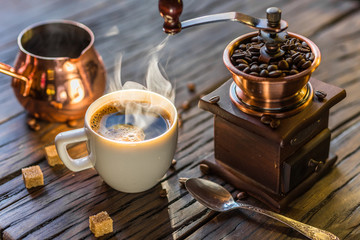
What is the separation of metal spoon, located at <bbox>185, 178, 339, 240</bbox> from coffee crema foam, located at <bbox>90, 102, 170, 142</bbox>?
15cm

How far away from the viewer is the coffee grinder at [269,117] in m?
1.08

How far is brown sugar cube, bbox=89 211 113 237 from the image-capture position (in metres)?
1.10

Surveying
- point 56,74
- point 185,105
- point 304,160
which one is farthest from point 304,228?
point 56,74

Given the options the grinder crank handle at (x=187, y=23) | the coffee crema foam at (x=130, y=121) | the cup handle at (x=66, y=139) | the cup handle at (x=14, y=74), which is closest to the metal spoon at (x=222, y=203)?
the coffee crema foam at (x=130, y=121)

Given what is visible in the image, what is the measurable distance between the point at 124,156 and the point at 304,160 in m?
0.41

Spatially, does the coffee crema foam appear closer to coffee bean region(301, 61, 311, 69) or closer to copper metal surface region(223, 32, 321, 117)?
copper metal surface region(223, 32, 321, 117)

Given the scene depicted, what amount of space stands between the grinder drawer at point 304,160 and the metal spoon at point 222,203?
9cm

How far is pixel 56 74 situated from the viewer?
1347mm

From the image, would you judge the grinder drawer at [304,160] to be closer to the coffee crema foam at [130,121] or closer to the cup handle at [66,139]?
the coffee crema foam at [130,121]

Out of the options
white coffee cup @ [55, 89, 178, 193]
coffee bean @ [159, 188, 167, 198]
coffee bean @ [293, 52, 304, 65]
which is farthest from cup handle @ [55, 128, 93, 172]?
coffee bean @ [293, 52, 304, 65]

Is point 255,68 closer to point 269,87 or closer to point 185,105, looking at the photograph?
point 269,87

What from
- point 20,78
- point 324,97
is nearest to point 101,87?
point 20,78

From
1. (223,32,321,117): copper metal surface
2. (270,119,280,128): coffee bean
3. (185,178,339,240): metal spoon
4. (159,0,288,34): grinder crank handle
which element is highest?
(159,0,288,34): grinder crank handle

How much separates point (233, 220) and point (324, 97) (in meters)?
0.34
